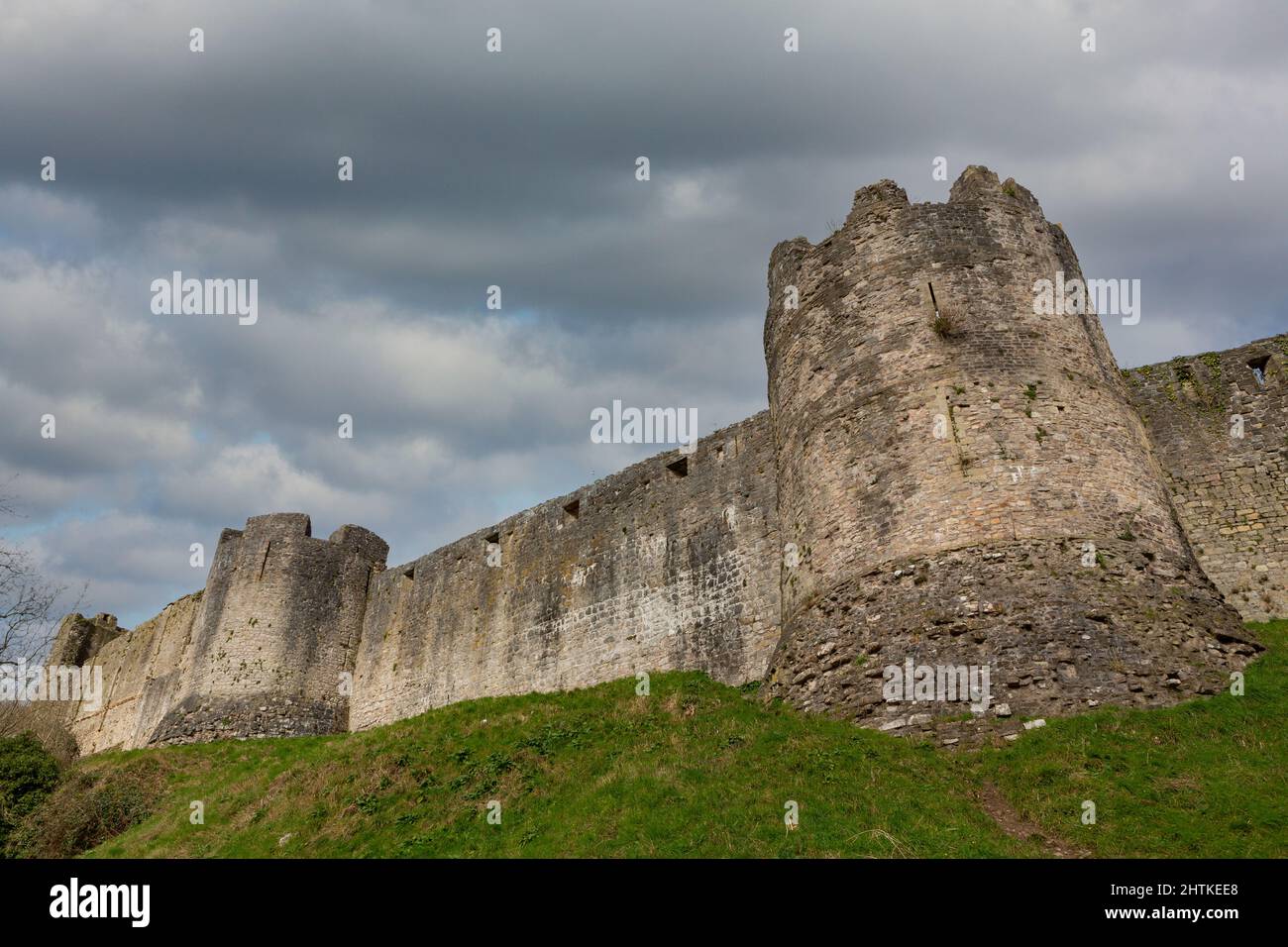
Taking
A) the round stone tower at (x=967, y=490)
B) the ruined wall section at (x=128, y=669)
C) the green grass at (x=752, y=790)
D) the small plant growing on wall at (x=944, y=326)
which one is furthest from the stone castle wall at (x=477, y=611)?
the small plant growing on wall at (x=944, y=326)

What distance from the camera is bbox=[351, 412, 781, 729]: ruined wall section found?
1856 cm

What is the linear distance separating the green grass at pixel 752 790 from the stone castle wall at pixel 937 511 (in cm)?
82

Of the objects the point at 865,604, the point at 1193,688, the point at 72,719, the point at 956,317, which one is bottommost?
the point at 72,719

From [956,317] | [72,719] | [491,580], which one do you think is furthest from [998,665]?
[72,719]

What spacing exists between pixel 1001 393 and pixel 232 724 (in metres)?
22.2

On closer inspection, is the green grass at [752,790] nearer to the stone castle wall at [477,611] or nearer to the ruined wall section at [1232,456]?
the ruined wall section at [1232,456]

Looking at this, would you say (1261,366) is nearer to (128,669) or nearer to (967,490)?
(967,490)

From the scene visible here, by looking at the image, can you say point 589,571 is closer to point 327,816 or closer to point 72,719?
point 327,816

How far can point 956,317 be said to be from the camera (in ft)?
47.2

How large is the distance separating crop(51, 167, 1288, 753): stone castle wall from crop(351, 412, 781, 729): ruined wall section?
0.23 ft

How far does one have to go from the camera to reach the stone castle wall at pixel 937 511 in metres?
11.9

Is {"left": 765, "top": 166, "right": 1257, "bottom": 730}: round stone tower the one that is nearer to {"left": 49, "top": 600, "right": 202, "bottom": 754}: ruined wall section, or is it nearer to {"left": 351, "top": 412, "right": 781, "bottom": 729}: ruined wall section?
{"left": 351, "top": 412, "right": 781, "bottom": 729}: ruined wall section

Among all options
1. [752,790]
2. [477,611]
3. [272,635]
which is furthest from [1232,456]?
A: [272,635]
